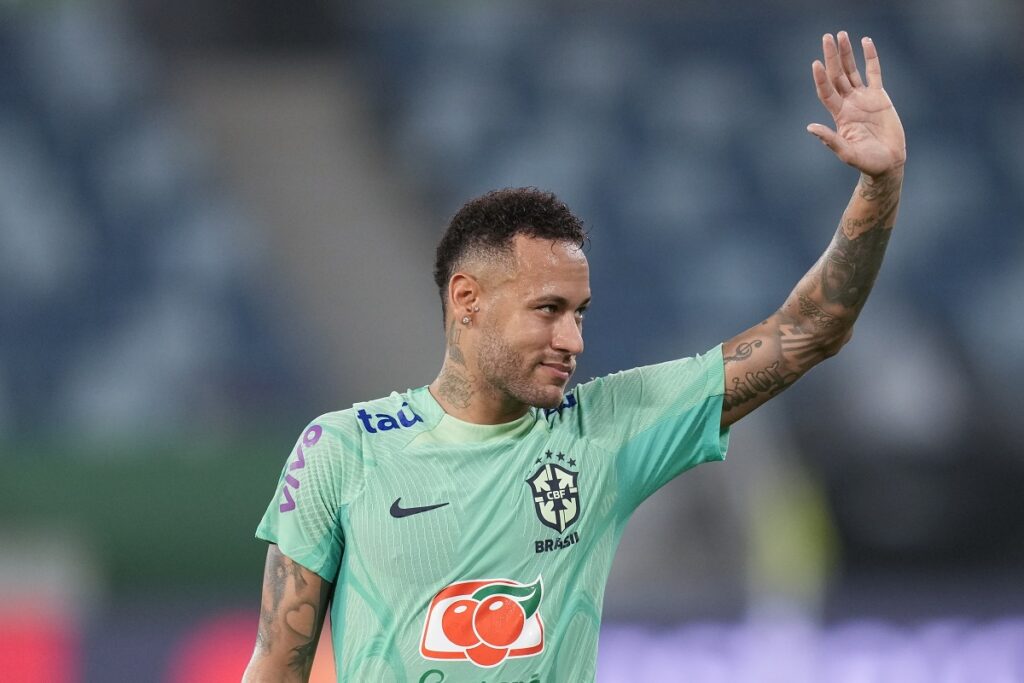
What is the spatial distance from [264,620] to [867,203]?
5.05 ft

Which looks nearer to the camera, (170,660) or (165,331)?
(170,660)

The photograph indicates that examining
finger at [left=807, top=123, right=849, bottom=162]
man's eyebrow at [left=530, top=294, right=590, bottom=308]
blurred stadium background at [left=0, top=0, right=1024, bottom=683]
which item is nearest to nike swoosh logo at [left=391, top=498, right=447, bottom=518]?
man's eyebrow at [left=530, top=294, right=590, bottom=308]

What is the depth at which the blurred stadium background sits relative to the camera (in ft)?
23.9

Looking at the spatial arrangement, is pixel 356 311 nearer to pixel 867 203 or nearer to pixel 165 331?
pixel 165 331

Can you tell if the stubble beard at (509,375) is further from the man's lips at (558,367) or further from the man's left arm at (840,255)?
the man's left arm at (840,255)

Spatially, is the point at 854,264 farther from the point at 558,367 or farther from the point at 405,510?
the point at 405,510

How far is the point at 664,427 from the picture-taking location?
10.1ft

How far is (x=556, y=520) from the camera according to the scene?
9.50 feet

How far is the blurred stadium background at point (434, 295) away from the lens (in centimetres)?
729

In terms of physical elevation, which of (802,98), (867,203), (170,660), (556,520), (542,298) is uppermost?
(802,98)

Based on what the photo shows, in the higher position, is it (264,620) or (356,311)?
(356,311)

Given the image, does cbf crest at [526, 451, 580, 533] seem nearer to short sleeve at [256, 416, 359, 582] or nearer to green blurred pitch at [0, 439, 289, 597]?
short sleeve at [256, 416, 359, 582]

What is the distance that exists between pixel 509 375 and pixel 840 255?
759mm

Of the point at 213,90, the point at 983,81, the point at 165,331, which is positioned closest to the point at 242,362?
the point at 165,331
